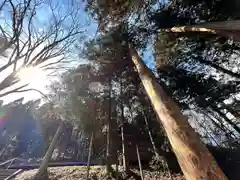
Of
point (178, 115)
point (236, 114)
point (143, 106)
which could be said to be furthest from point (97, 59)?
point (236, 114)

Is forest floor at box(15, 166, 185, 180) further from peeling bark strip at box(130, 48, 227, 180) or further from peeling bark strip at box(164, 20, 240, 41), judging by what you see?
peeling bark strip at box(164, 20, 240, 41)

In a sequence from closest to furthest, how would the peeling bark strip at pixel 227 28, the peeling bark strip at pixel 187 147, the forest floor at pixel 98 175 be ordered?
the peeling bark strip at pixel 187 147 < the peeling bark strip at pixel 227 28 < the forest floor at pixel 98 175

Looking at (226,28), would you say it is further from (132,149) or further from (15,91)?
(132,149)

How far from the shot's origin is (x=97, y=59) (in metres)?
9.30

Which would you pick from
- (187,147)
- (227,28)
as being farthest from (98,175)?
(227,28)

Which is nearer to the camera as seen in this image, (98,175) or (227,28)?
(227,28)

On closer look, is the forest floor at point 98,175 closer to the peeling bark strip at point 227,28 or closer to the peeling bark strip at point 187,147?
the peeling bark strip at point 187,147

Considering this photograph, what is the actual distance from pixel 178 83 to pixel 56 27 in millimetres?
6031

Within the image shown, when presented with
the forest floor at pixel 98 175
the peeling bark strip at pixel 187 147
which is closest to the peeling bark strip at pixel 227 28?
the peeling bark strip at pixel 187 147

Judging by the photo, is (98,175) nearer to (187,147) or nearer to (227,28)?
(187,147)

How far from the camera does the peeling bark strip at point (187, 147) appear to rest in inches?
92.2

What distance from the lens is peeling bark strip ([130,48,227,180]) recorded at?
7.68ft

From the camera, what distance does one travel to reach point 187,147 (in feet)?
9.12

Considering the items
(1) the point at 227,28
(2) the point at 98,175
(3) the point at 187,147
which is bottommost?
(3) the point at 187,147
